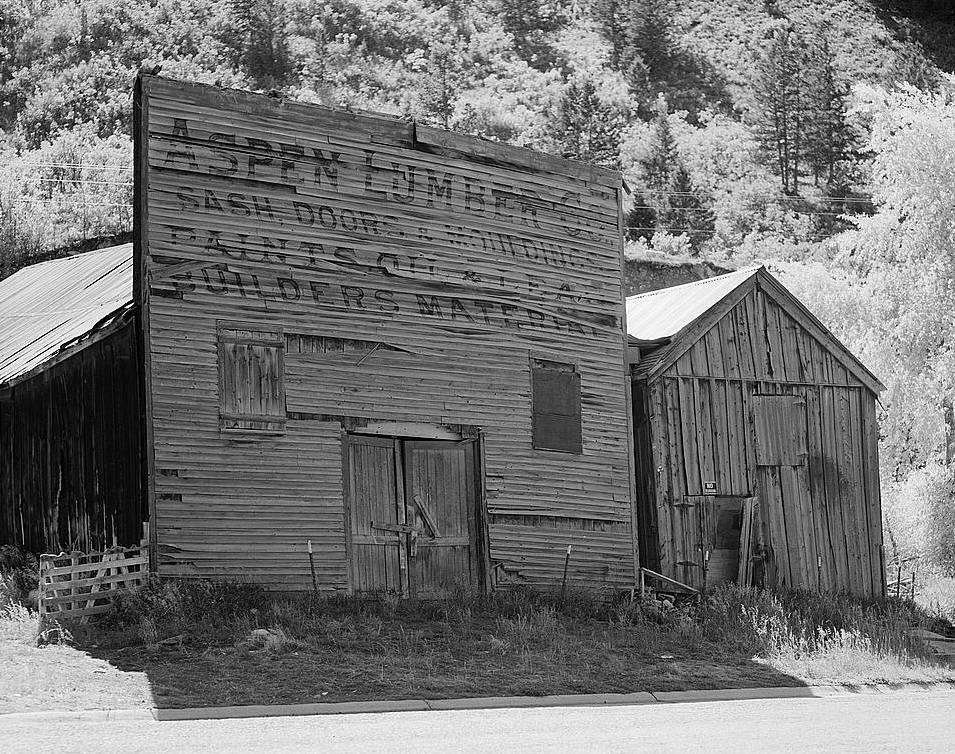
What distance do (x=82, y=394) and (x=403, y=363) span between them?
473 centimetres

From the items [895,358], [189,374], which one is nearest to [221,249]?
[189,374]

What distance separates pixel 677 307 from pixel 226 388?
1052 cm

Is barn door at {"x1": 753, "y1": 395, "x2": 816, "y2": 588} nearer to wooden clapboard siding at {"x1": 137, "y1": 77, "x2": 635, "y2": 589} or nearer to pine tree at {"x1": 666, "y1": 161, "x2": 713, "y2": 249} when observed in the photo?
wooden clapboard siding at {"x1": 137, "y1": 77, "x2": 635, "y2": 589}

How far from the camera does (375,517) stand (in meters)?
19.6

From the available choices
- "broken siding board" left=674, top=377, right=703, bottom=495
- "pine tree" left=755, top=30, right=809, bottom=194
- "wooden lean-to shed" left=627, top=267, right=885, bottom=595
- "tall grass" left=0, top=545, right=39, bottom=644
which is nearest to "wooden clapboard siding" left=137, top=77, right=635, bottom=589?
"wooden lean-to shed" left=627, top=267, right=885, bottom=595

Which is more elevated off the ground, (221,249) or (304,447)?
(221,249)

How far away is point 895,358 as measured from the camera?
32125 mm

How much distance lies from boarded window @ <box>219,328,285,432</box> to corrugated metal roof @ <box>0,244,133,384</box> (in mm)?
1730

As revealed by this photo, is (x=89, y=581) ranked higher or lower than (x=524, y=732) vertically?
higher

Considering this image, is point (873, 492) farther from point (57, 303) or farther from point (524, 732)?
point (524, 732)

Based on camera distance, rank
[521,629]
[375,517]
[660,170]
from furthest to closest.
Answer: [660,170]
[375,517]
[521,629]

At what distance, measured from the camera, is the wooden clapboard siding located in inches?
705

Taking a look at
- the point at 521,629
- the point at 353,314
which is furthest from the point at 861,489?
the point at 353,314

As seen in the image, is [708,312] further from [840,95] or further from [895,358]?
[840,95]
